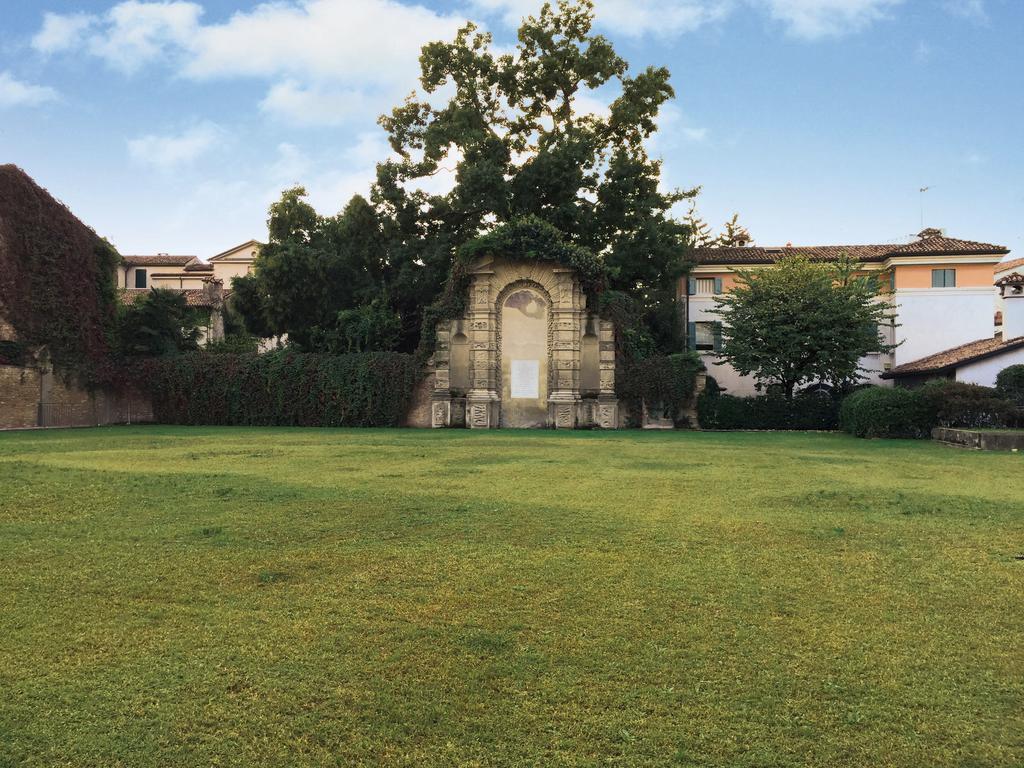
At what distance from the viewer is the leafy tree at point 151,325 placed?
30.5m

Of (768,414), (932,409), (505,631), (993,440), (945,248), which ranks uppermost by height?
(945,248)

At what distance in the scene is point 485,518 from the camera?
23.1 feet

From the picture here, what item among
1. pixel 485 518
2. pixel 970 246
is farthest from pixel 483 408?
pixel 970 246

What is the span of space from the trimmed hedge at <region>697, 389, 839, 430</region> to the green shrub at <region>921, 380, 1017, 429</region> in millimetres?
7207

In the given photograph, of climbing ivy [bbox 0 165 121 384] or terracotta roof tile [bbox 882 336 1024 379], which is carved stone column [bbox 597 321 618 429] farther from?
climbing ivy [bbox 0 165 121 384]

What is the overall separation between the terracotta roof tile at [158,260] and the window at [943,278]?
5145cm

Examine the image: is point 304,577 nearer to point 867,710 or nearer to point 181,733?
point 181,733

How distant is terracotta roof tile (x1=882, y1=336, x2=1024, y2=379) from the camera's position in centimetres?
3031

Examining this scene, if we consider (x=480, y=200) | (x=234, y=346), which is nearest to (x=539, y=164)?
(x=480, y=200)

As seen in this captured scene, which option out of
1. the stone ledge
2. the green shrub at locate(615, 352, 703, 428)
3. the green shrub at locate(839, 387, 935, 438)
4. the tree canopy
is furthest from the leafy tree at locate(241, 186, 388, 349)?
the stone ledge

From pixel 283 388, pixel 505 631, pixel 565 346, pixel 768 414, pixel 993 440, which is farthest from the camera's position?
pixel 283 388

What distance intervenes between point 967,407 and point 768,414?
8470mm

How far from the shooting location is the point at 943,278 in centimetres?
4075

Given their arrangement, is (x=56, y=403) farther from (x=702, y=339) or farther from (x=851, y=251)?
(x=851, y=251)
